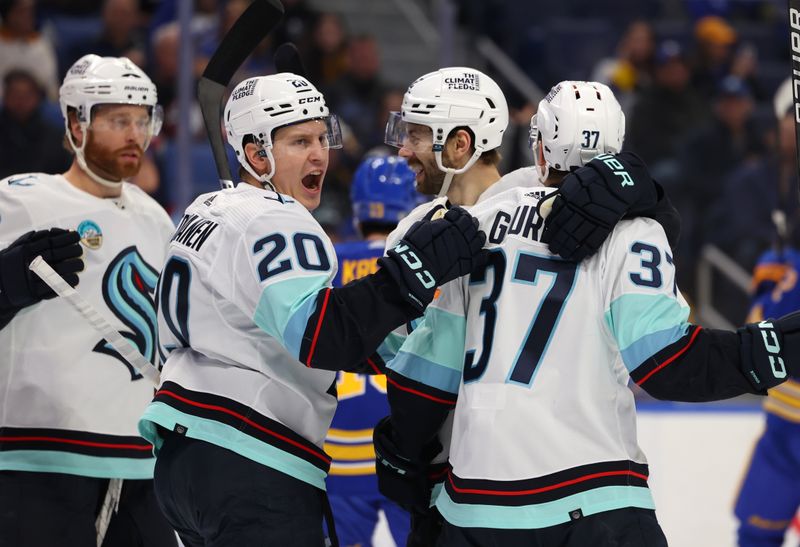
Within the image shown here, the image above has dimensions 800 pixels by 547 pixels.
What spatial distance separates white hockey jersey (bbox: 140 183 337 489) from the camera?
2.38m

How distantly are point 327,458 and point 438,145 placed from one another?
0.69 m

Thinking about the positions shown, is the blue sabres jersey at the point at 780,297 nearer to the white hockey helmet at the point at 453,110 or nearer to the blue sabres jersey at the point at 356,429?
the blue sabres jersey at the point at 356,429

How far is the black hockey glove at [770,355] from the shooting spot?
88.5 inches

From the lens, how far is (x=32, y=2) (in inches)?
274

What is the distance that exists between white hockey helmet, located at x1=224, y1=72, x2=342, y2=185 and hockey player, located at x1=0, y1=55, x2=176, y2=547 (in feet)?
1.70

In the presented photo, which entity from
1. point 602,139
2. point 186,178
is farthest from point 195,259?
point 186,178

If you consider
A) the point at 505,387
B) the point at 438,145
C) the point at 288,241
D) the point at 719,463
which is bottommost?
the point at 719,463

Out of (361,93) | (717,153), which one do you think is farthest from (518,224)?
(717,153)

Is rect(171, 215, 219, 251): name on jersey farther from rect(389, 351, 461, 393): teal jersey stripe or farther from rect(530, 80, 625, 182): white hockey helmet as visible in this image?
rect(530, 80, 625, 182): white hockey helmet

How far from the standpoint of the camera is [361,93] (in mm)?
7637

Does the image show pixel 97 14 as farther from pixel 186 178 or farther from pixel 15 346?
pixel 15 346

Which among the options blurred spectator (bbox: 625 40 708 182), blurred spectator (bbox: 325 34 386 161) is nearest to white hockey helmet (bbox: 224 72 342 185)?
blurred spectator (bbox: 325 34 386 161)

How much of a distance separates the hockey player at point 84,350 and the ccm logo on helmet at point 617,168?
1.28 m

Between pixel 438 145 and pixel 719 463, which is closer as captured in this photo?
pixel 438 145
